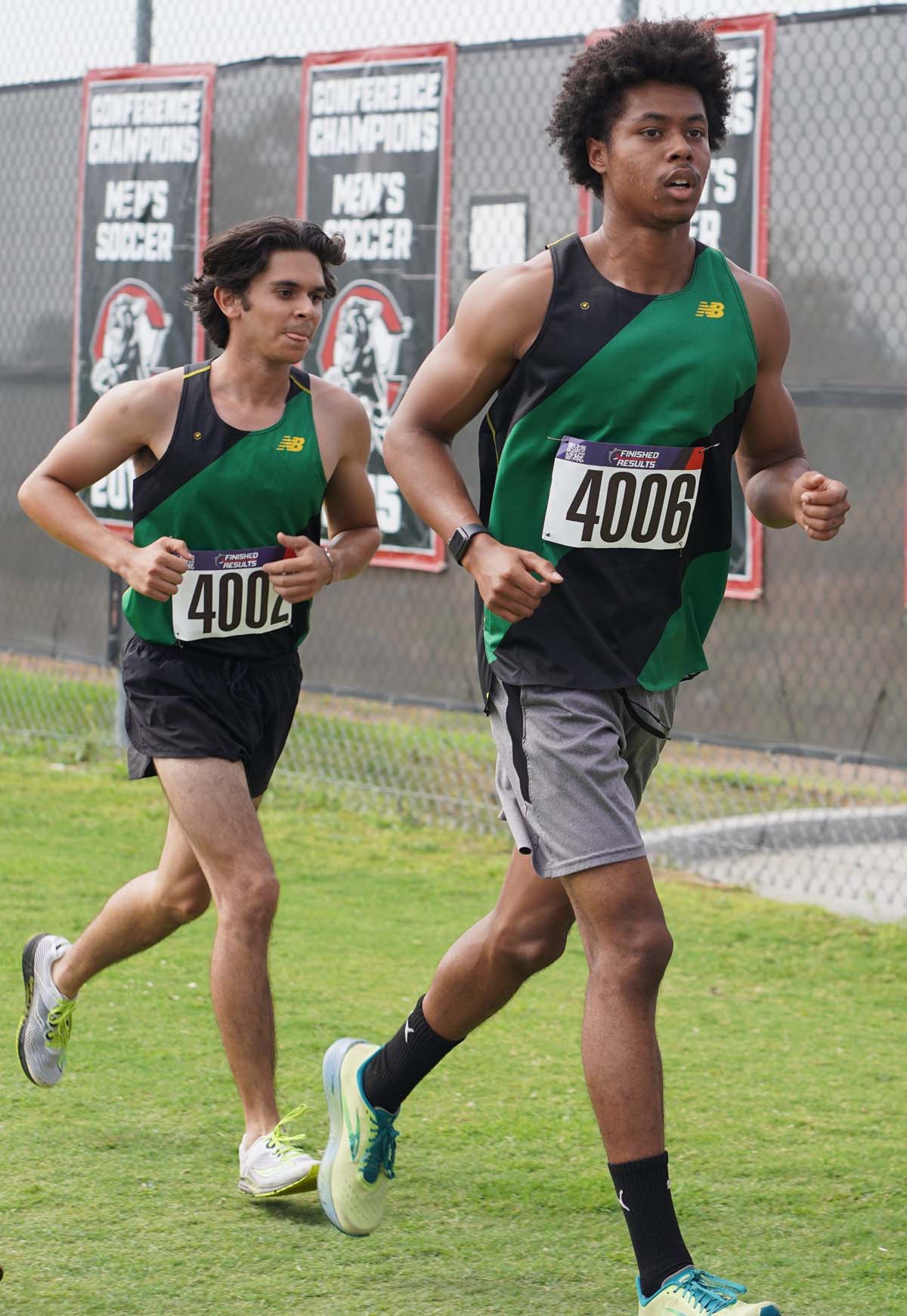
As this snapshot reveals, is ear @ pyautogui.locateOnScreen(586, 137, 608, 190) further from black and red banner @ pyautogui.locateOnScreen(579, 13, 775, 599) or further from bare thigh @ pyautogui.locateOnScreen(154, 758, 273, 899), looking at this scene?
black and red banner @ pyautogui.locateOnScreen(579, 13, 775, 599)

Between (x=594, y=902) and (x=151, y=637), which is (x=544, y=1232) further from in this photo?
(x=151, y=637)

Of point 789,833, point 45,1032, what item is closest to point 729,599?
point 789,833

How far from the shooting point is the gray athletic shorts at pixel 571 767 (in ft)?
10.8

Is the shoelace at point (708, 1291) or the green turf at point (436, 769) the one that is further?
the green turf at point (436, 769)

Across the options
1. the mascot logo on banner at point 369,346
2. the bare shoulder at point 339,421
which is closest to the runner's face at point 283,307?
the bare shoulder at point 339,421

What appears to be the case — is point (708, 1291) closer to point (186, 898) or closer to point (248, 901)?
point (248, 901)

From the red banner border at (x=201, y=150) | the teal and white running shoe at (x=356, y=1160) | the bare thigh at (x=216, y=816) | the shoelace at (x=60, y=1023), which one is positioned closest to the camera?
the teal and white running shoe at (x=356, y=1160)

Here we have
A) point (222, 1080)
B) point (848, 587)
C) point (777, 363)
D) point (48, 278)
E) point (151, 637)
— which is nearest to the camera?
point (777, 363)

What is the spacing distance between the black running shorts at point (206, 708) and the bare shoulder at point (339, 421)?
0.52 m

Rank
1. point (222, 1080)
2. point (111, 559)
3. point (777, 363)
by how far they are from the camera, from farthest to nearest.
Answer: point (222, 1080) → point (111, 559) → point (777, 363)

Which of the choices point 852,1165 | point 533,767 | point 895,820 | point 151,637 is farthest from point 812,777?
point 533,767

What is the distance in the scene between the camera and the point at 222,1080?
469 cm

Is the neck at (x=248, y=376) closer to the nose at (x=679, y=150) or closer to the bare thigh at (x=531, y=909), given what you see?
the nose at (x=679, y=150)

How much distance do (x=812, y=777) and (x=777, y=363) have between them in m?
3.43
